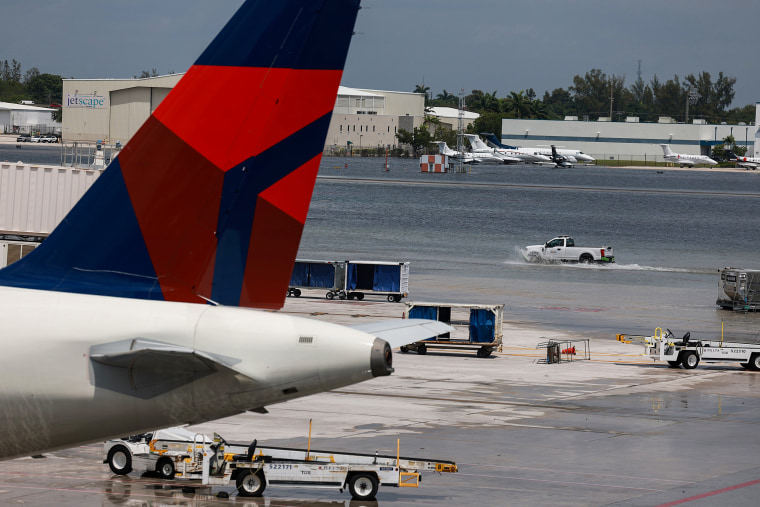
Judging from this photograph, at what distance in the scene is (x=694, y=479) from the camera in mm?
26438

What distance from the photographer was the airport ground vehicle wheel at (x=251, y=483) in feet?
77.0

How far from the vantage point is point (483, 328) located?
4859 cm

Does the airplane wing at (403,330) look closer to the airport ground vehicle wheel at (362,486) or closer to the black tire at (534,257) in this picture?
the airport ground vehicle wheel at (362,486)

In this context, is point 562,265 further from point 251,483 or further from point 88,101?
point 251,483

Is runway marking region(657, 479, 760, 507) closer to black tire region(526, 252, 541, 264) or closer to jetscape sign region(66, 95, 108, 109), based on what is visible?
black tire region(526, 252, 541, 264)

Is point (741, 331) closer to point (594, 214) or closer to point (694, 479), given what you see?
point (694, 479)

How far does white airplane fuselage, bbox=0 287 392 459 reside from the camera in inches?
451

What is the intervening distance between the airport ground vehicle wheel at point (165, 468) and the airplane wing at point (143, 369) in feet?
44.8

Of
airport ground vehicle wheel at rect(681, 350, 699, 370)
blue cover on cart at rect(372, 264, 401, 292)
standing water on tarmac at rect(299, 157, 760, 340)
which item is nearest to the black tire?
standing water on tarmac at rect(299, 157, 760, 340)

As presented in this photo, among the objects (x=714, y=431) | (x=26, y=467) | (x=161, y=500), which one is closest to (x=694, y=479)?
(x=714, y=431)

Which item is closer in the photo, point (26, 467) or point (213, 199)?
point (213, 199)

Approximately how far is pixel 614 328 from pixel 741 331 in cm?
762

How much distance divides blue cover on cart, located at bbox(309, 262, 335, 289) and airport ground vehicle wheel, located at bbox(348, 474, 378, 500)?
44.9m

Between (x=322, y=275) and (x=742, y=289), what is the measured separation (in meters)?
29.1
